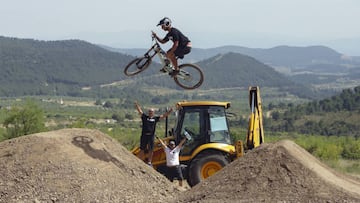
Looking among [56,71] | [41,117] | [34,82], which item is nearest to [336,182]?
[41,117]

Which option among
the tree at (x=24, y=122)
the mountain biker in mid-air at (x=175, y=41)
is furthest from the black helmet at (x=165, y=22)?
the tree at (x=24, y=122)

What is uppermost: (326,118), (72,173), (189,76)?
(189,76)

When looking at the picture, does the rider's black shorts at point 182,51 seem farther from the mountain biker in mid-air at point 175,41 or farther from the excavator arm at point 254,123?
the excavator arm at point 254,123

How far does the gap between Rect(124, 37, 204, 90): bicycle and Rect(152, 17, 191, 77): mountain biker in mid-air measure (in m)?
0.22

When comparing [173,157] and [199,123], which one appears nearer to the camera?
[173,157]

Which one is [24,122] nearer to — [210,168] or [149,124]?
[149,124]

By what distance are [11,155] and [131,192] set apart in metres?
2.84

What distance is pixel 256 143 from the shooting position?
50.8 ft

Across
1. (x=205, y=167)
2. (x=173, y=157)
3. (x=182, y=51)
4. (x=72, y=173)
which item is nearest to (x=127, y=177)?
(x=72, y=173)

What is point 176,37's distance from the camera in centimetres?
1445

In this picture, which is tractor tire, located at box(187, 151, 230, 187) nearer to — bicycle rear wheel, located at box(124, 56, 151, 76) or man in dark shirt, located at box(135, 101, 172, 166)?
man in dark shirt, located at box(135, 101, 172, 166)

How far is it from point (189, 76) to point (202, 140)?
1.87 meters

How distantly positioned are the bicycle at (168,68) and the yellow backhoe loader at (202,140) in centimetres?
83

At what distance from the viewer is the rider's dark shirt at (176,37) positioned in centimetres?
1444
